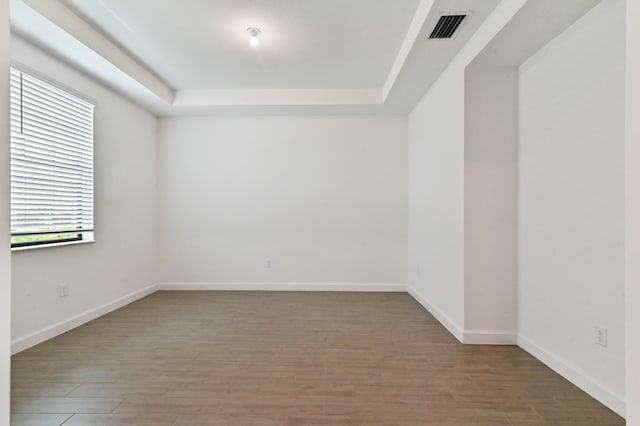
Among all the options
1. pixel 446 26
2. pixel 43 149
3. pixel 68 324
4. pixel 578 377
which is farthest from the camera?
pixel 68 324

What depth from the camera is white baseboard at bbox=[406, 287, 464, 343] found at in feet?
9.22

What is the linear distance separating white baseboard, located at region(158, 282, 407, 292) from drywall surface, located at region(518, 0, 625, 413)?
2.10 meters

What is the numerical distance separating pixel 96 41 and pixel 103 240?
6.78 ft

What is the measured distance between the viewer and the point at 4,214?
1.11 m

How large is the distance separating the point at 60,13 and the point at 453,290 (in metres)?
4.04

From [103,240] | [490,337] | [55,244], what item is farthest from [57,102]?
[490,337]

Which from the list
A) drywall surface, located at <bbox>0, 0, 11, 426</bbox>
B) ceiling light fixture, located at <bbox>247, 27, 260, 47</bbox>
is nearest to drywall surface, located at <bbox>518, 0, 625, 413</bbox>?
ceiling light fixture, located at <bbox>247, 27, 260, 47</bbox>

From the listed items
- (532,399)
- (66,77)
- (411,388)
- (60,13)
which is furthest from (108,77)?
Result: (532,399)

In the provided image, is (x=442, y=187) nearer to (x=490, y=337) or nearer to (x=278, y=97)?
(x=490, y=337)

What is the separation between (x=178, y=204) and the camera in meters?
4.66

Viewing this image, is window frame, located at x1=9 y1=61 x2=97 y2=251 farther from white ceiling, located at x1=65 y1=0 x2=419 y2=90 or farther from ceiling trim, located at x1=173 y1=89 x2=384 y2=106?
ceiling trim, located at x1=173 y1=89 x2=384 y2=106

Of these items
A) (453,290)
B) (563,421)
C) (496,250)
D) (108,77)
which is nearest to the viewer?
(563,421)

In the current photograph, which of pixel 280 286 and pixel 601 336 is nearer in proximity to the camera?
pixel 601 336

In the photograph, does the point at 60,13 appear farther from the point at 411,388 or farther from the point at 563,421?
the point at 563,421
